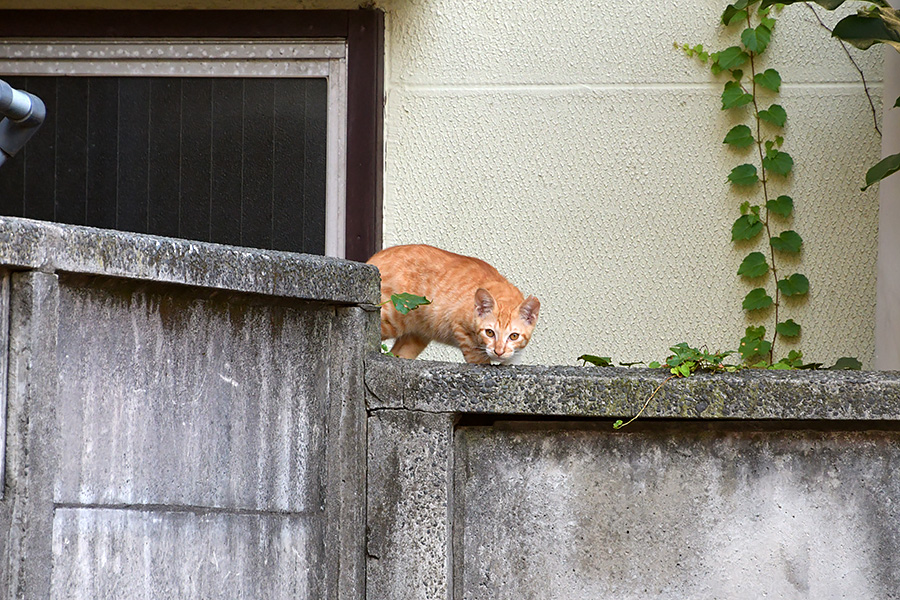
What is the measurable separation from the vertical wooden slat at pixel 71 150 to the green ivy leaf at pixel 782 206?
320 cm

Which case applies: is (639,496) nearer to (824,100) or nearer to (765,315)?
(765,315)

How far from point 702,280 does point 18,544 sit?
10.6ft

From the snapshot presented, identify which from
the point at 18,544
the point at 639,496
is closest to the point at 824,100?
the point at 639,496

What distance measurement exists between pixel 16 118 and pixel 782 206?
3308 mm

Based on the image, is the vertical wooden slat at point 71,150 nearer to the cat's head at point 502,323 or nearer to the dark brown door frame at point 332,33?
the dark brown door frame at point 332,33

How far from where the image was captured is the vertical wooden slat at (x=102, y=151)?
185 inches

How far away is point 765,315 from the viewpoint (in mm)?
4418

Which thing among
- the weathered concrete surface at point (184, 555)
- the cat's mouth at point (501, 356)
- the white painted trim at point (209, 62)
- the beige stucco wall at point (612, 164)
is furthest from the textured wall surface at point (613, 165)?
the weathered concrete surface at point (184, 555)

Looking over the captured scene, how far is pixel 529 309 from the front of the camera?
3449 millimetres

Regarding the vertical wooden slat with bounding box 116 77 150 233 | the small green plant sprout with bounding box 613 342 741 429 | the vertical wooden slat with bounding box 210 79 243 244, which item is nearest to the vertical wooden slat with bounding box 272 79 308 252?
the vertical wooden slat with bounding box 210 79 243 244

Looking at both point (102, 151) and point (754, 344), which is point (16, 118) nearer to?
point (102, 151)

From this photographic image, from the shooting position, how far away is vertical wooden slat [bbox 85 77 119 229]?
471 centimetres

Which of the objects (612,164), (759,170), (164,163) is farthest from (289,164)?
(759,170)

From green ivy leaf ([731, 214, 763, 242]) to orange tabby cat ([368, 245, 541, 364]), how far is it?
131 centimetres
